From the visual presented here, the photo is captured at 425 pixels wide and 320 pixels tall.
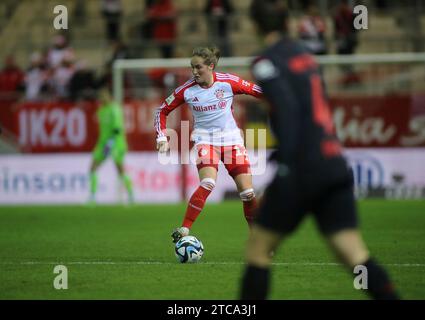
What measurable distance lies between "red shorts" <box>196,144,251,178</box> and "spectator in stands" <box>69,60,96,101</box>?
1300 centimetres

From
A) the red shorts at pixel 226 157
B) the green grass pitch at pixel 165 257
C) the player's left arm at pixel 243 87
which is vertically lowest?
the green grass pitch at pixel 165 257

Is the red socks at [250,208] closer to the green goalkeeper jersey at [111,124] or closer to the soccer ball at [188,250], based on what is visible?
the soccer ball at [188,250]

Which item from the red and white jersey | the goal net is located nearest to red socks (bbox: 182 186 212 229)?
the red and white jersey

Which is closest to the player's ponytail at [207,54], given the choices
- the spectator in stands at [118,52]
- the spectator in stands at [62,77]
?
the spectator in stands at [118,52]

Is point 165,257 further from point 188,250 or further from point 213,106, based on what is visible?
point 213,106

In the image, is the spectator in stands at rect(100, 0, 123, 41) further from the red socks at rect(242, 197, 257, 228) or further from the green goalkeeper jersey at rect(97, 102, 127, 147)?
the red socks at rect(242, 197, 257, 228)

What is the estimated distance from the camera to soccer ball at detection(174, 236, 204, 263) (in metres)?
10.8

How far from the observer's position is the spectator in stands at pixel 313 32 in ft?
75.8

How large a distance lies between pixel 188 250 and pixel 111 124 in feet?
35.3

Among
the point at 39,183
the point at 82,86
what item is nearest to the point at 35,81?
the point at 82,86

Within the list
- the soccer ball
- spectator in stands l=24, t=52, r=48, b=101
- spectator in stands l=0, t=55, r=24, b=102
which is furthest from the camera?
spectator in stands l=0, t=55, r=24, b=102
